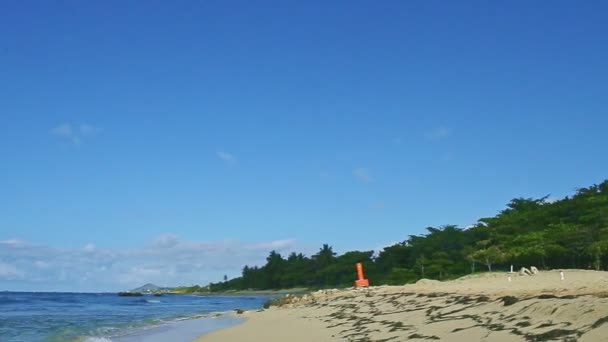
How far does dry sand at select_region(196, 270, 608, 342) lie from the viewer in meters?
10.6

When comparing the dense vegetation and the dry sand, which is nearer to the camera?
the dry sand

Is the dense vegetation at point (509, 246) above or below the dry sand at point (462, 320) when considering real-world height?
above

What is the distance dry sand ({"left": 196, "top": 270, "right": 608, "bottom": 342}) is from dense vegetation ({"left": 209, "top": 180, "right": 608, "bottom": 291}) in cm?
2959

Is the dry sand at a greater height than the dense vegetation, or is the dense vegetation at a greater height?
the dense vegetation

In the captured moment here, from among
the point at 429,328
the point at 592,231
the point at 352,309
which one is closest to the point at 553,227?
the point at 592,231

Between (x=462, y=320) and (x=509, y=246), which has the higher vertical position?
(x=509, y=246)

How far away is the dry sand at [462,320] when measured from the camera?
34.7 feet

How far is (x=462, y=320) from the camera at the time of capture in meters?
13.9

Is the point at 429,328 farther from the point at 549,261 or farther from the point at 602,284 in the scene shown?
the point at 549,261

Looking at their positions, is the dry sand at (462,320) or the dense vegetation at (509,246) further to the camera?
the dense vegetation at (509,246)

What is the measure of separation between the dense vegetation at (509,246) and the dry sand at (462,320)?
29.6 meters

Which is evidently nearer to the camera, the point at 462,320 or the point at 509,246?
the point at 462,320

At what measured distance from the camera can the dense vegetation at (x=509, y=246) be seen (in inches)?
1971

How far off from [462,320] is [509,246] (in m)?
46.4
